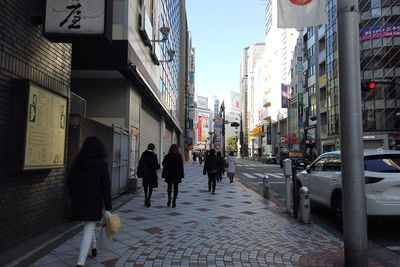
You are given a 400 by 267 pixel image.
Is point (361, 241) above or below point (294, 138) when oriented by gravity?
below

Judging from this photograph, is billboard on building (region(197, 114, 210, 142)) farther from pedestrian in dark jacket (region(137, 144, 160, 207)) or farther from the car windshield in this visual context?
the car windshield

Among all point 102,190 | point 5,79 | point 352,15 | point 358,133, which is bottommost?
point 102,190

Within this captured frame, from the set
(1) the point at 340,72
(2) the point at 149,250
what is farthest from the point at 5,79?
(1) the point at 340,72

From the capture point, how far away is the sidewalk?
4477 mm

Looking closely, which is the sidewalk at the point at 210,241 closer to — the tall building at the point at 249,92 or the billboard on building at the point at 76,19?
the billboard on building at the point at 76,19

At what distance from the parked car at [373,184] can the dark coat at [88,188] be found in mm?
4600

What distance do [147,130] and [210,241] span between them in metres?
15.1

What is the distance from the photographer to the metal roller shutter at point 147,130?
17.9m

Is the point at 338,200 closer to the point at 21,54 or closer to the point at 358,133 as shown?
the point at 358,133

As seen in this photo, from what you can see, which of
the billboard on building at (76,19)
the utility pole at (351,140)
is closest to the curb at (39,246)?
the billboard on building at (76,19)

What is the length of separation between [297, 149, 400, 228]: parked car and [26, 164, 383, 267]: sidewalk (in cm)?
83

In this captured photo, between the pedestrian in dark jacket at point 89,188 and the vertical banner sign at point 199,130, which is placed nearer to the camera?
the pedestrian in dark jacket at point 89,188

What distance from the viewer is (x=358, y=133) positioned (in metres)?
4.16

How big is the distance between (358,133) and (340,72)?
83 cm
